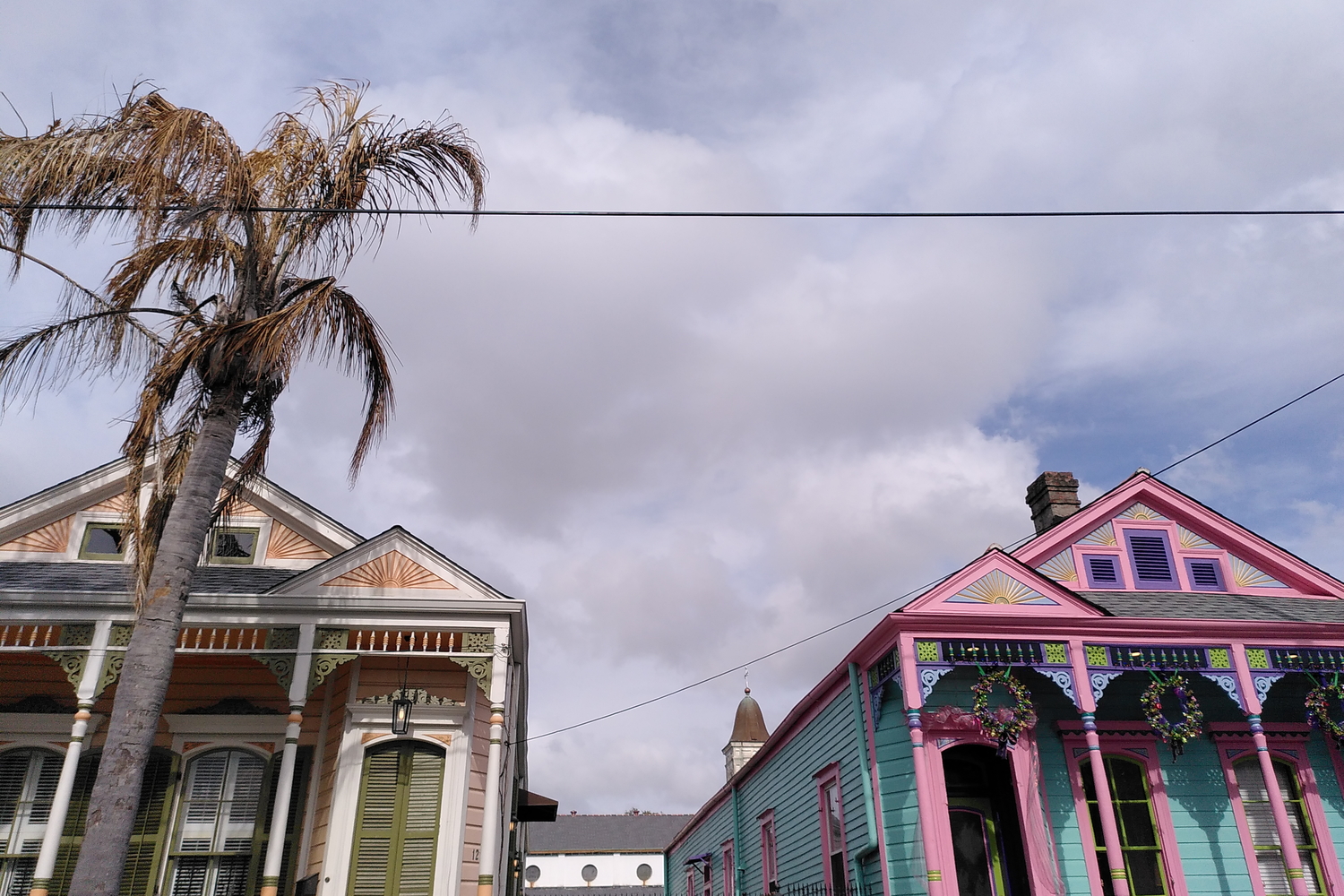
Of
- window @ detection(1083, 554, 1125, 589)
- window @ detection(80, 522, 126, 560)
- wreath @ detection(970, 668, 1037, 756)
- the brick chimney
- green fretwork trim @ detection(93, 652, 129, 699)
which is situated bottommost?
wreath @ detection(970, 668, 1037, 756)

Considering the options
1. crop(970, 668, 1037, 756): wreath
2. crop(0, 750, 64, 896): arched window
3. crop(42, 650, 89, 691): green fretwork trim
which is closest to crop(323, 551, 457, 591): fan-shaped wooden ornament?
crop(42, 650, 89, 691): green fretwork trim

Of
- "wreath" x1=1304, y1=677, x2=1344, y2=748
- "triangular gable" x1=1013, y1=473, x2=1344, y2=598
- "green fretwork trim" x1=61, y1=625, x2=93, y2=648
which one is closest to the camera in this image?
"green fretwork trim" x1=61, y1=625, x2=93, y2=648

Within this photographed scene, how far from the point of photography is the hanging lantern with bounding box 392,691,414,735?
12391mm

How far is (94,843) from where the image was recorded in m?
7.53

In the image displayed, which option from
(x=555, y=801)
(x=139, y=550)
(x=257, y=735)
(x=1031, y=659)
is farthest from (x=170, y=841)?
(x=1031, y=659)

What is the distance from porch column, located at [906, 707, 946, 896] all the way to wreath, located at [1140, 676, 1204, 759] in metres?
3.22

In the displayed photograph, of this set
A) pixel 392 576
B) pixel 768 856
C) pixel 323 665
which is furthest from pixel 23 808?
pixel 768 856

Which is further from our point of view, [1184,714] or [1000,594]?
[1184,714]

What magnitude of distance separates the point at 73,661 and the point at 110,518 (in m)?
3.55

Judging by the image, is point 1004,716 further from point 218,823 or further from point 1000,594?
point 218,823

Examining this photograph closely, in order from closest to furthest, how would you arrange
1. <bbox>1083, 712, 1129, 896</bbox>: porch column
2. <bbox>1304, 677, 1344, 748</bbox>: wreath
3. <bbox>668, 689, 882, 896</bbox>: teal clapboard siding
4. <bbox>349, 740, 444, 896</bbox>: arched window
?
<bbox>1083, 712, 1129, 896</bbox>: porch column
<bbox>349, 740, 444, 896</bbox>: arched window
<bbox>1304, 677, 1344, 748</bbox>: wreath
<bbox>668, 689, 882, 896</bbox>: teal clapboard siding

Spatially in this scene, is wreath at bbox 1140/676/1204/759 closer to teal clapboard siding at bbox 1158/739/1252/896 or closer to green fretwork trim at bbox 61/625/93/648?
teal clapboard siding at bbox 1158/739/1252/896

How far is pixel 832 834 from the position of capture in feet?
47.4

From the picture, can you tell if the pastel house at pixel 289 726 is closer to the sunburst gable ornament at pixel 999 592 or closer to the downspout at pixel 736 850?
the sunburst gable ornament at pixel 999 592
